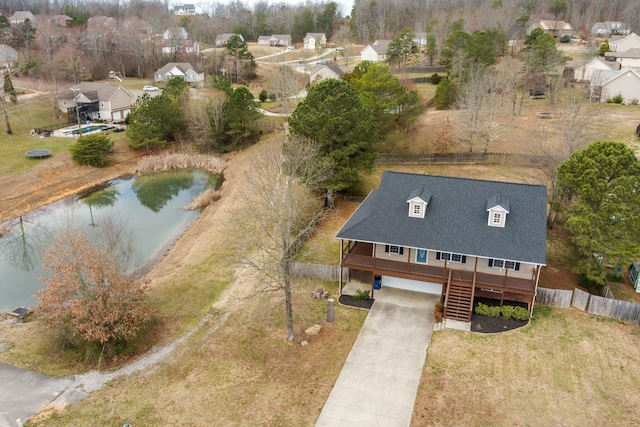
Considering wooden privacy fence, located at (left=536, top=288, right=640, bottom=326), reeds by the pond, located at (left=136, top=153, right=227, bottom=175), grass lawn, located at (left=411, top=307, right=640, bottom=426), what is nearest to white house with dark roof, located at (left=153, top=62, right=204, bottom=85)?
reeds by the pond, located at (left=136, top=153, right=227, bottom=175)

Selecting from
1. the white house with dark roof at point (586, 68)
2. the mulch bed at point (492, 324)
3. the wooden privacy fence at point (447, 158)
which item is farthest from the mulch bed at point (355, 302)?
the white house with dark roof at point (586, 68)

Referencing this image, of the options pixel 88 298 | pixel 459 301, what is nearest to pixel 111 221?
pixel 88 298

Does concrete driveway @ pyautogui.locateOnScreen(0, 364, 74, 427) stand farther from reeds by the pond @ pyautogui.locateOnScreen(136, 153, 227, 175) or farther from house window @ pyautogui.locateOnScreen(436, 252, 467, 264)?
reeds by the pond @ pyautogui.locateOnScreen(136, 153, 227, 175)

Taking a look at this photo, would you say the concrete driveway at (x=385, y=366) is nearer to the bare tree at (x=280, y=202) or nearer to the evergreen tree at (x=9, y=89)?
the bare tree at (x=280, y=202)

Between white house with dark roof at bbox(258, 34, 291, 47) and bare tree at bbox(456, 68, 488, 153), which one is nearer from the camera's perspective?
bare tree at bbox(456, 68, 488, 153)

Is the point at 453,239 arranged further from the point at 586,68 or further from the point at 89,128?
the point at 586,68

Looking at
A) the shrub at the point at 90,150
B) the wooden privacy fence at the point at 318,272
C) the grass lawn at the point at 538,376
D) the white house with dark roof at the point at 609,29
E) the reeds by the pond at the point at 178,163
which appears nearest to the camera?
the grass lawn at the point at 538,376
